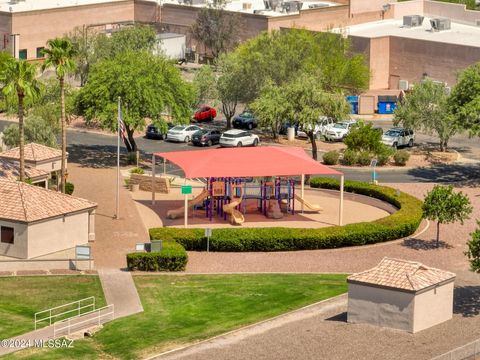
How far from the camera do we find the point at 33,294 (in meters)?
→ 61.5

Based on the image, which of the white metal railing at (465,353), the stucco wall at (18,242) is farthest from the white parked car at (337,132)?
the white metal railing at (465,353)

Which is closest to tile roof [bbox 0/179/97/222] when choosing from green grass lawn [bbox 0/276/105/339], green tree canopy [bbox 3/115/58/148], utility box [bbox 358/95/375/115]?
green grass lawn [bbox 0/276/105/339]

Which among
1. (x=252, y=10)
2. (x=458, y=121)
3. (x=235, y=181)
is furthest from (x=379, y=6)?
(x=235, y=181)

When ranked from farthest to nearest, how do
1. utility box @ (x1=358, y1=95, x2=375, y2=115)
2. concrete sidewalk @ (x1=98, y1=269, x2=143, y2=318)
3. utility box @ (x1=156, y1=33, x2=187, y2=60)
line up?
1. utility box @ (x1=156, y1=33, x2=187, y2=60)
2. utility box @ (x1=358, y1=95, x2=375, y2=115)
3. concrete sidewalk @ (x1=98, y1=269, x2=143, y2=318)

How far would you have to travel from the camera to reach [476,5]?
6757 inches

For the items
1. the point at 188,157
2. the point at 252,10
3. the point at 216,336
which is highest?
the point at 252,10

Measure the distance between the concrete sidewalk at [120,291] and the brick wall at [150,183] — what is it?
1743 centimetres

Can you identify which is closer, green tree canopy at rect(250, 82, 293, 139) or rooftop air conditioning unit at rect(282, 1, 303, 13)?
green tree canopy at rect(250, 82, 293, 139)

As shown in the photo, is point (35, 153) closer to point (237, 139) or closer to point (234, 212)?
point (234, 212)

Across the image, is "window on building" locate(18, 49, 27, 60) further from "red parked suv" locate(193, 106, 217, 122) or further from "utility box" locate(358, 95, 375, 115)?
"utility box" locate(358, 95, 375, 115)

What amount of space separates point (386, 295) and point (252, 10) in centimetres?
7946

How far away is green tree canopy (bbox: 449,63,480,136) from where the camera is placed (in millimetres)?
88562

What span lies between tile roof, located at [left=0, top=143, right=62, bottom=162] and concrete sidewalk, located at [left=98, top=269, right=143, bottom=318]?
15.5m

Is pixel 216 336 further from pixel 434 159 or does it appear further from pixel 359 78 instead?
pixel 359 78
